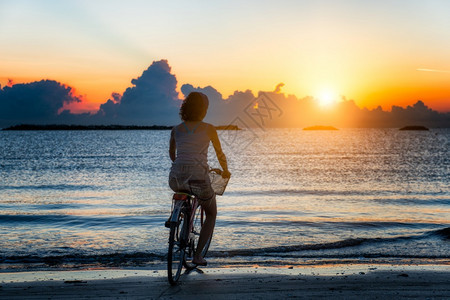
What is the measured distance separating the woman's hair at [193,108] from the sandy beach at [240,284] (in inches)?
85.1

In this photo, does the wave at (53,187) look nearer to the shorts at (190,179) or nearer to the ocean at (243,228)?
the ocean at (243,228)

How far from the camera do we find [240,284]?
538 cm

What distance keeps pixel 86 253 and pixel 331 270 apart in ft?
15.4

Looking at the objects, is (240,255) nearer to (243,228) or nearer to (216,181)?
(216,181)

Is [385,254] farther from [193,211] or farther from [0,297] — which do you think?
[0,297]

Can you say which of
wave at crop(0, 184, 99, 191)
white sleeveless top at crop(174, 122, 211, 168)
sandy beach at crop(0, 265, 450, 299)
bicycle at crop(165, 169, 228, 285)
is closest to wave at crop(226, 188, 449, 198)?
wave at crop(0, 184, 99, 191)

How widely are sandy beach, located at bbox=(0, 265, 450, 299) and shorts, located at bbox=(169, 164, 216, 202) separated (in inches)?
48.1

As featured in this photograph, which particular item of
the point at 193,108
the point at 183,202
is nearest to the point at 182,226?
the point at 183,202

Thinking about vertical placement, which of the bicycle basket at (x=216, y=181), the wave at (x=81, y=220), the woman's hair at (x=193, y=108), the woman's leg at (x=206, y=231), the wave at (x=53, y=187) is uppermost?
the woman's hair at (x=193, y=108)

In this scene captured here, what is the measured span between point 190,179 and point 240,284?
58.3 inches

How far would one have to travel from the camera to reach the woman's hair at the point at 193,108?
18.0ft

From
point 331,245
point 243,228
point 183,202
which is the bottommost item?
point 243,228

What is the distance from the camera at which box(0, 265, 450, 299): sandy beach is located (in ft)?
16.3

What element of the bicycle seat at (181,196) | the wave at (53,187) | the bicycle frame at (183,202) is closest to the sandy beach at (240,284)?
the bicycle frame at (183,202)
